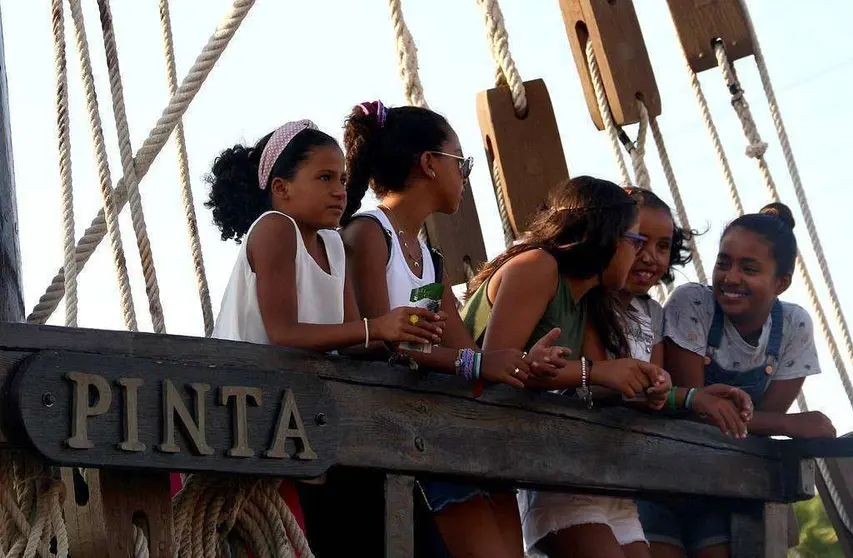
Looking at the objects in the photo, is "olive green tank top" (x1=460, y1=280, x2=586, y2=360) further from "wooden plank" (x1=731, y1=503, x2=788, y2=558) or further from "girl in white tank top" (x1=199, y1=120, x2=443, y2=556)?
"wooden plank" (x1=731, y1=503, x2=788, y2=558)

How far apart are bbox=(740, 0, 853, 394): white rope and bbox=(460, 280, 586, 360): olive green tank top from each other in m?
1.78

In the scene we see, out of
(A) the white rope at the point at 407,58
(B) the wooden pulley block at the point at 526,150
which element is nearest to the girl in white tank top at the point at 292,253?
(A) the white rope at the point at 407,58

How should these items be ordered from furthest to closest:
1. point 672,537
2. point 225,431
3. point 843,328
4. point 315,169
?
→ point 843,328 → point 672,537 → point 315,169 → point 225,431

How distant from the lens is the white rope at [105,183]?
378cm

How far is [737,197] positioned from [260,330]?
8.35 feet

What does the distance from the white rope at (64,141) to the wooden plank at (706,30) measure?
2.16 m

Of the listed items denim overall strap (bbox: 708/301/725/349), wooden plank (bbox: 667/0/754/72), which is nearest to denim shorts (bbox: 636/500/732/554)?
denim overall strap (bbox: 708/301/725/349)

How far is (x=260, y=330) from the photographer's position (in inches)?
109

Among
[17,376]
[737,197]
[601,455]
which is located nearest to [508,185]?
[737,197]

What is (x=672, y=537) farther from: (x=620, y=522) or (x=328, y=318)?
(x=328, y=318)

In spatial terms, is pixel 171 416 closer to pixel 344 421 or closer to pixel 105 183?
pixel 344 421

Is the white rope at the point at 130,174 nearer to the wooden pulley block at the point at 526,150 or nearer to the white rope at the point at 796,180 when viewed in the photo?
the wooden pulley block at the point at 526,150

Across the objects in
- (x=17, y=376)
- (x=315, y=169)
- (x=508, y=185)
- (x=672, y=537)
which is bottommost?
(x=672, y=537)

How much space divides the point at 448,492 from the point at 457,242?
1.76 m
